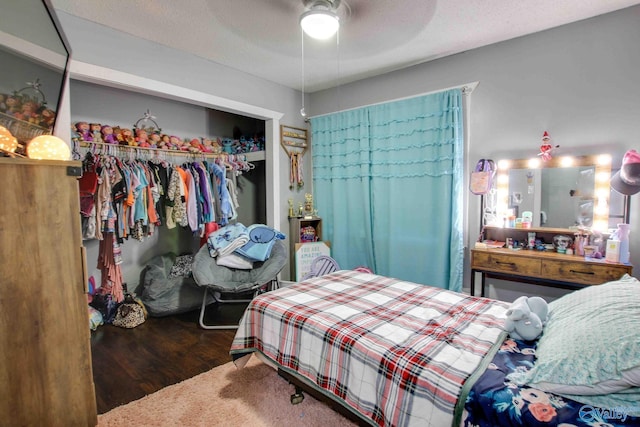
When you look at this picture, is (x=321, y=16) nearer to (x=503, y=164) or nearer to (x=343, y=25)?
(x=343, y=25)

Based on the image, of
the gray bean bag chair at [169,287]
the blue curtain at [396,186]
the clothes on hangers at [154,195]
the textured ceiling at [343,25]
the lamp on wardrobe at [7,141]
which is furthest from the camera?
the gray bean bag chair at [169,287]

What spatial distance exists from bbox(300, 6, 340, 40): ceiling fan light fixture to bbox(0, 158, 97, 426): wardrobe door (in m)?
1.63

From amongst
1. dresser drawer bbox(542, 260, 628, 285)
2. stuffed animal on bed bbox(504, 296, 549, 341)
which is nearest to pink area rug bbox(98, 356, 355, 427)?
stuffed animal on bed bbox(504, 296, 549, 341)

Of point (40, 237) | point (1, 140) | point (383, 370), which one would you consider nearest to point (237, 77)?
point (1, 140)

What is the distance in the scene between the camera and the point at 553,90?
107 inches

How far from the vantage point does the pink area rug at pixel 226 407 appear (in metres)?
1.78

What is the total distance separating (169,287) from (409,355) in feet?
9.36

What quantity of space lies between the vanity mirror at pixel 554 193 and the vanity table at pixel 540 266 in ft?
0.41

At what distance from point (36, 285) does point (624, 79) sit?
12.7 ft

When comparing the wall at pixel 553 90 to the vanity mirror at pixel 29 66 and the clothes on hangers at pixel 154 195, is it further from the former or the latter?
the vanity mirror at pixel 29 66

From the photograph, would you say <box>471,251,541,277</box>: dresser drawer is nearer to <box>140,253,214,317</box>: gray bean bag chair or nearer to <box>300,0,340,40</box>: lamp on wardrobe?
<box>300,0,340,40</box>: lamp on wardrobe

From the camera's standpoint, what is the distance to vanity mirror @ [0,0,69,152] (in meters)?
1.34

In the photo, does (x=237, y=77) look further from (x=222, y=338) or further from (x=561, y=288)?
(x=561, y=288)

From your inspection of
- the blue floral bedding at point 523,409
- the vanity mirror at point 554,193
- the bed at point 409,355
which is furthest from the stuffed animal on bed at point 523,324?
the vanity mirror at point 554,193
